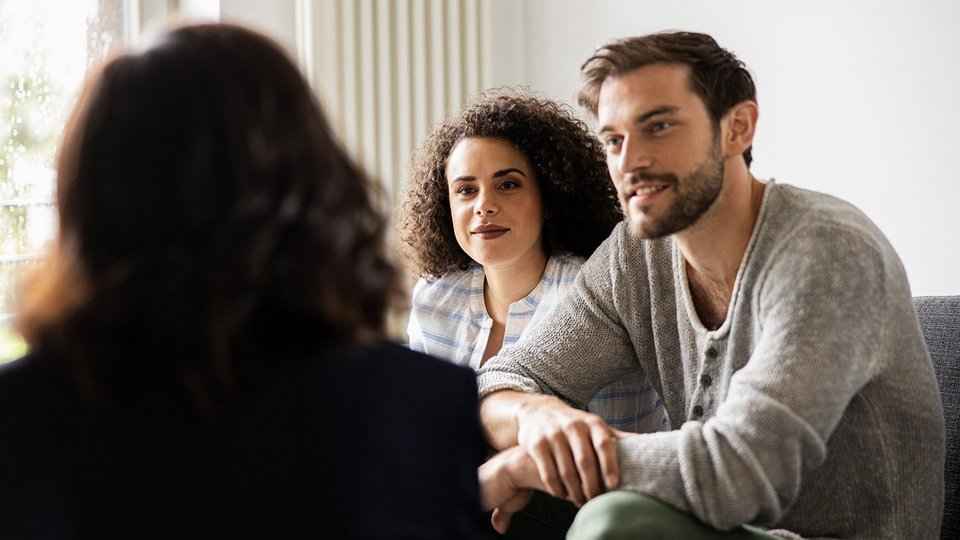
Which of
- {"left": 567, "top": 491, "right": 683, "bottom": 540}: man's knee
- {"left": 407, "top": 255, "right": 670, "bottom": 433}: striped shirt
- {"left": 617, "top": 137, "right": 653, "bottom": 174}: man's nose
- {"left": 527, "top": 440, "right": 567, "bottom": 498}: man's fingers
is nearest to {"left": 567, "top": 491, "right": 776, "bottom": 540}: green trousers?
{"left": 567, "top": 491, "right": 683, "bottom": 540}: man's knee

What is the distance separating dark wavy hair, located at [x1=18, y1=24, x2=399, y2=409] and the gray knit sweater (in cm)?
70

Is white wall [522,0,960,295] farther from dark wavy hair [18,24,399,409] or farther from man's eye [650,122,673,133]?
dark wavy hair [18,24,399,409]

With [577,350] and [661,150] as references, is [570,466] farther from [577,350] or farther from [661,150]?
[661,150]

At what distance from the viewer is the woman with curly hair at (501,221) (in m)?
2.40

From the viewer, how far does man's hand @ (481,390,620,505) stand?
158 centimetres

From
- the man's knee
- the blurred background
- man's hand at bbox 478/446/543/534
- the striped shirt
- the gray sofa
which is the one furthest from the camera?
the blurred background

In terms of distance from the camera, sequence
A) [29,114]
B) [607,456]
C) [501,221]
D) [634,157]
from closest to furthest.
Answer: [607,456] → [634,157] → [501,221] → [29,114]

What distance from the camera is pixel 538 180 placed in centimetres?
248

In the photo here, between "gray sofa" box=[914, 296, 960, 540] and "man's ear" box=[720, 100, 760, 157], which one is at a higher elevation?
"man's ear" box=[720, 100, 760, 157]

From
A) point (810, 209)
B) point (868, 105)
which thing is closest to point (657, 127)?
point (810, 209)

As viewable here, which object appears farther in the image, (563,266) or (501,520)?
(563,266)

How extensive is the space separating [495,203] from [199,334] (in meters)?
1.55

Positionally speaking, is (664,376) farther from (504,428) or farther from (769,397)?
(769,397)

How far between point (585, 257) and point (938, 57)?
33.3 inches
